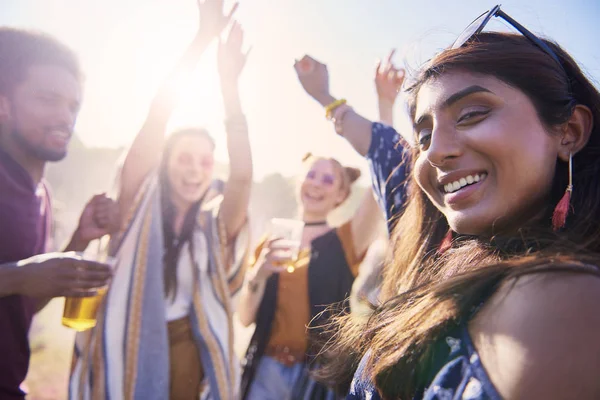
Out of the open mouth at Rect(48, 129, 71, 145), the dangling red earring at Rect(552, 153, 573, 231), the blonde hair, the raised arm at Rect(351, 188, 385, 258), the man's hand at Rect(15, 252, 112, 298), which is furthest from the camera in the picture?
the blonde hair

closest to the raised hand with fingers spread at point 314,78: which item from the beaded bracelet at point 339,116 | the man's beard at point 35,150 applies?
the beaded bracelet at point 339,116

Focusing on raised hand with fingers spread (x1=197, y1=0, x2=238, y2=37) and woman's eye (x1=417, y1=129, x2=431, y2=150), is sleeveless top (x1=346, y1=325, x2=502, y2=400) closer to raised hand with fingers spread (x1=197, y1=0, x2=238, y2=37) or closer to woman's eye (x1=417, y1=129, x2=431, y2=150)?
woman's eye (x1=417, y1=129, x2=431, y2=150)

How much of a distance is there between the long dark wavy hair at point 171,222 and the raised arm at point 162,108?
0.31 metres

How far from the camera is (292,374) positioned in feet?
8.68

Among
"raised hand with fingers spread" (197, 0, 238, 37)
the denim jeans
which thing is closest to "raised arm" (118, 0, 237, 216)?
"raised hand with fingers spread" (197, 0, 238, 37)

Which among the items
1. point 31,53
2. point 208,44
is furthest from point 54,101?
point 208,44

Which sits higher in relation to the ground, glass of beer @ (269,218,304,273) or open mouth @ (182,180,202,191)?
open mouth @ (182,180,202,191)

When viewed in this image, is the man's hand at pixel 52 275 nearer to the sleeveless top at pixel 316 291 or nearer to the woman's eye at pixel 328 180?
the sleeveless top at pixel 316 291

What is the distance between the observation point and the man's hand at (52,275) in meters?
1.53

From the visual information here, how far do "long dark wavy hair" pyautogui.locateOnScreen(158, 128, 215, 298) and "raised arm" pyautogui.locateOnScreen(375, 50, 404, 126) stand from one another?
4.02 ft

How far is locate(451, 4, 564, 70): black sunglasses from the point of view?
96cm

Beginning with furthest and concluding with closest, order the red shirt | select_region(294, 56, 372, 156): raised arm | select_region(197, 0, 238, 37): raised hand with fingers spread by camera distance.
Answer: select_region(197, 0, 238, 37): raised hand with fingers spread, select_region(294, 56, 372, 156): raised arm, the red shirt

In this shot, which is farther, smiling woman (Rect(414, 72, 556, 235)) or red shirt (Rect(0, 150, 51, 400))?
red shirt (Rect(0, 150, 51, 400))

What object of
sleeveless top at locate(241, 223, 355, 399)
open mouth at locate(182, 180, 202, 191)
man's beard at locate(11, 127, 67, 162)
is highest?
man's beard at locate(11, 127, 67, 162)
